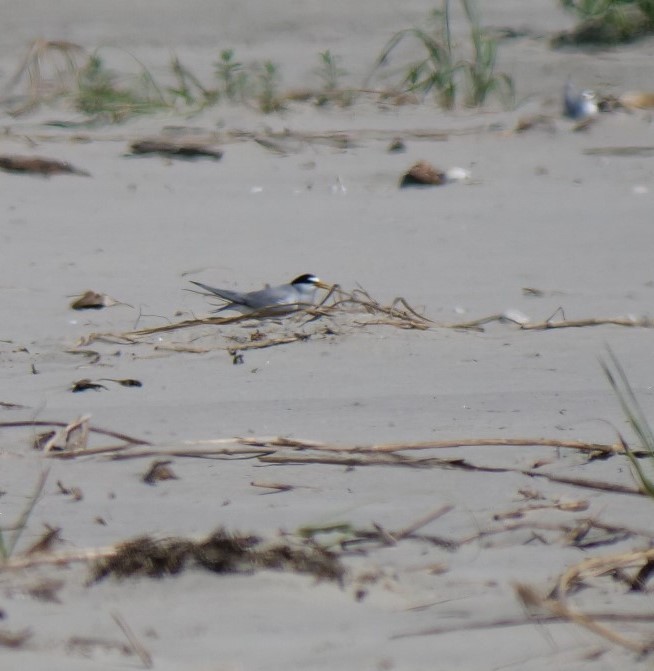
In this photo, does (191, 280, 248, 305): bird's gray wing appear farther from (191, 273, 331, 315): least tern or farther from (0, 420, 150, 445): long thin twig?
(0, 420, 150, 445): long thin twig

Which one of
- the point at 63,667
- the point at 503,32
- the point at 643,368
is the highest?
the point at 63,667

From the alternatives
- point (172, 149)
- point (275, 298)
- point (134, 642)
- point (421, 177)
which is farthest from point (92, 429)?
point (172, 149)

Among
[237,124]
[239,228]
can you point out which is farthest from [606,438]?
[237,124]

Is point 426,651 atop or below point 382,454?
atop

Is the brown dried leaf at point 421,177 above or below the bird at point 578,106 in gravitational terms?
above

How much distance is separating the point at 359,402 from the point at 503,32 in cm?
603

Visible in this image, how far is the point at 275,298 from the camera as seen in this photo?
340 centimetres

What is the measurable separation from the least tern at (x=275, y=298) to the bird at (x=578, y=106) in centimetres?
269

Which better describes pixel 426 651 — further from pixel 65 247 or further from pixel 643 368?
pixel 65 247

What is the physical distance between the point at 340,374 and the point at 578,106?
338 cm

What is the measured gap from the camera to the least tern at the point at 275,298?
3359 millimetres

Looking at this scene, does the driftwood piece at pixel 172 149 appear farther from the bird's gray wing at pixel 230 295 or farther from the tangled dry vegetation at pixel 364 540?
the tangled dry vegetation at pixel 364 540

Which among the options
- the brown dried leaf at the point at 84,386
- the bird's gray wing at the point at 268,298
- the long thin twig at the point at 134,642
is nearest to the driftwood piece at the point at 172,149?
the bird's gray wing at the point at 268,298

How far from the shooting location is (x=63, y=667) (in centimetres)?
157
